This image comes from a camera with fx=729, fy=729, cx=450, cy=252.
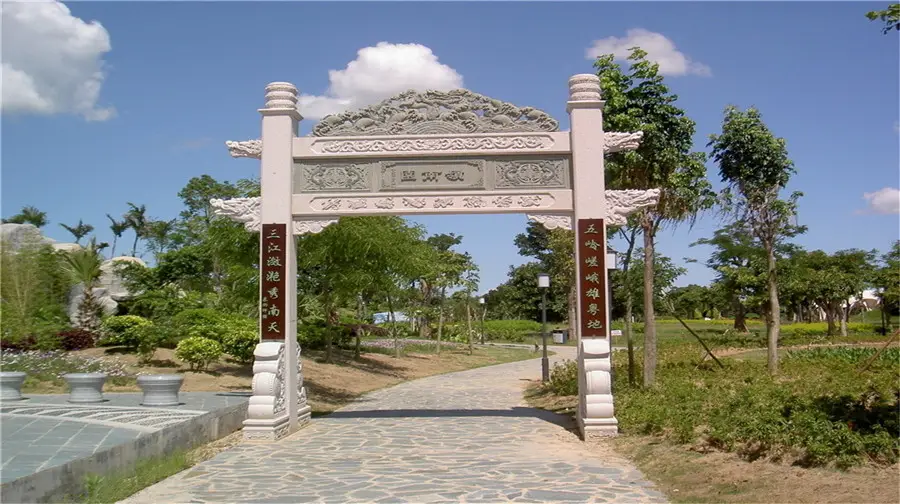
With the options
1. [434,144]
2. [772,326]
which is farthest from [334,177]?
[772,326]

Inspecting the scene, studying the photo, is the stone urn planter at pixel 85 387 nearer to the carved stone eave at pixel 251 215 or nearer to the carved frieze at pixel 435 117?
the carved stone eave at pixel 251 215

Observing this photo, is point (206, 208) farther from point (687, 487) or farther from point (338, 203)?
point (687, 487)

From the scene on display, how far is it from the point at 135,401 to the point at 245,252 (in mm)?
4967

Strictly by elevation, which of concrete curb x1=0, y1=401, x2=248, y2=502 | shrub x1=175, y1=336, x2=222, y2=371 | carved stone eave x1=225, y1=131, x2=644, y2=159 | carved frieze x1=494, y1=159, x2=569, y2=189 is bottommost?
concrete curb x1=0, y1=401, x2=248, y2=502

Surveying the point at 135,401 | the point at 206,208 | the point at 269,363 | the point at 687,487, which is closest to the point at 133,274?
the point at 206,208

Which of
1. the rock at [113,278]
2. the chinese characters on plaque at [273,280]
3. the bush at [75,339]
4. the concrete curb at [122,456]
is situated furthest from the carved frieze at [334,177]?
the rock at [113,278]

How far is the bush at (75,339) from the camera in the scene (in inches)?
637

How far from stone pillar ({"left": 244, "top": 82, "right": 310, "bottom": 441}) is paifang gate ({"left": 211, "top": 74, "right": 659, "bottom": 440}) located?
0.01m

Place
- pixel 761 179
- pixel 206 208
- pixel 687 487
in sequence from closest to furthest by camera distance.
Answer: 1. pixel 687 487
2. pixel 761 179
3. pixel 206 208

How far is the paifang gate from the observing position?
28.9 ft

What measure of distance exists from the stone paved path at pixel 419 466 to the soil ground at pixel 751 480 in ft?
0.82

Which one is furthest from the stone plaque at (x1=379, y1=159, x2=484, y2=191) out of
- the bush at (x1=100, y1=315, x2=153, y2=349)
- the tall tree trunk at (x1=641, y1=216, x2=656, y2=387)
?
the bush at (x1=100, y1=315, x2=153, y2=349)

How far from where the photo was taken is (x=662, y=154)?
10891 millimetres

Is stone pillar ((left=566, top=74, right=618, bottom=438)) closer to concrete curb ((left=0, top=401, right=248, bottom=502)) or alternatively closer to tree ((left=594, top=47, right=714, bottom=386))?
tree ((left=594, top=47, right=714, bottom=386))
